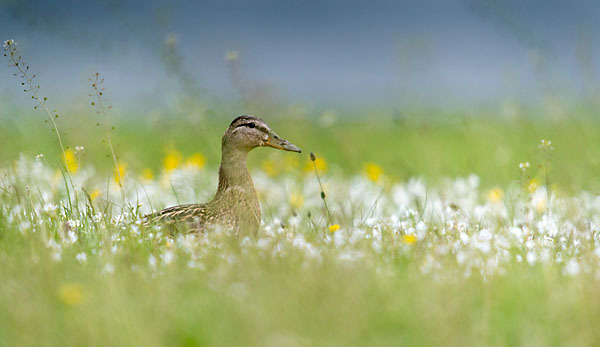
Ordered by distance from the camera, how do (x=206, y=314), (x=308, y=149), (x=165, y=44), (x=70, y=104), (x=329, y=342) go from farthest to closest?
(x=308, y=149), (x=70, y=104), (x=165, y=44), (x=206, y=314), (x=329, y=342)

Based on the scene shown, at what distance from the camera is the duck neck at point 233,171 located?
5.68 meters

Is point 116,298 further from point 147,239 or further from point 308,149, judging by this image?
point 308,149

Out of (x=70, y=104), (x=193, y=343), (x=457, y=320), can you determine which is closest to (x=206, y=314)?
(x=193, y=343)

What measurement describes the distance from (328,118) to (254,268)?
3285 millimetres

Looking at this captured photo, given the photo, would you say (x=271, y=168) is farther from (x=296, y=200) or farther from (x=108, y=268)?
(x=108, y=268)

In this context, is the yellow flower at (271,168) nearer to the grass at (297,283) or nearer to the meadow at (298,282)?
the meadow at (298,282)

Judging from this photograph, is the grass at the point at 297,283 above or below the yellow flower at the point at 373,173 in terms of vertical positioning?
below

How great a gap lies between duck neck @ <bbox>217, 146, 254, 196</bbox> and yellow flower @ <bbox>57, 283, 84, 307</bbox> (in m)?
2.22

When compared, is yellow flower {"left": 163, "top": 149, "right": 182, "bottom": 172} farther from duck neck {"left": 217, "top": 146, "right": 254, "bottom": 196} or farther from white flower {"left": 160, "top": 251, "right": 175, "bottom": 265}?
white flower {"left": 160, "top": 251, "right": 175, "bottom": 265}

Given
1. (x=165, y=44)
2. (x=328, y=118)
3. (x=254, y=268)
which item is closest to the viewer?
(x=254, y=268)

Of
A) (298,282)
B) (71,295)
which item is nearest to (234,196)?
(298,282)

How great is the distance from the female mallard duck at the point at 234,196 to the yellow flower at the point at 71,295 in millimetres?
1471

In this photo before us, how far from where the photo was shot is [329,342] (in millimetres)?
3102

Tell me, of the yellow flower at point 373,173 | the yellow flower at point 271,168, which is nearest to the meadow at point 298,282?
the yellow flower at point 271,168
